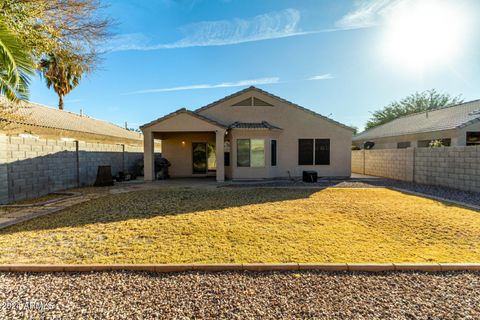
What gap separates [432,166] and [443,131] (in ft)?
20.8

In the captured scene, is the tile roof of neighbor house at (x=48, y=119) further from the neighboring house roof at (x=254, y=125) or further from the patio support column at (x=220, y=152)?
the neighboring house roof at (x=254, y=125)

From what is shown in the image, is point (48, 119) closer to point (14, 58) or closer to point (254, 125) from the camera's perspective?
point (14, 58)

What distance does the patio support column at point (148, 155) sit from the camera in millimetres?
14523

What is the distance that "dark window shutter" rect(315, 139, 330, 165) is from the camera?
1644 cm

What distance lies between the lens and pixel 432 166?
12.8m

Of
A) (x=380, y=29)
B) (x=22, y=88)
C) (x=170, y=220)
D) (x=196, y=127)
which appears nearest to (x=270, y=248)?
(x=170, y=220)

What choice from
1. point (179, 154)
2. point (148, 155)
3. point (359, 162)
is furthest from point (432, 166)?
point (148, 155)

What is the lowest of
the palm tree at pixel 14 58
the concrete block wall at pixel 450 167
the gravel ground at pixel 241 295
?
the gravel ground at pixel 241 295

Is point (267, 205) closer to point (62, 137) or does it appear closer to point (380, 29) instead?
point (380, 29)

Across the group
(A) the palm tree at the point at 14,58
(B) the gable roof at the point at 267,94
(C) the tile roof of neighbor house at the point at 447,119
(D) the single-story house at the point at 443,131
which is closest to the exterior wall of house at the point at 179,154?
(B) the gable roof at the point at 267,94

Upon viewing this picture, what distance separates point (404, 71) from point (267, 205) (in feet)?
51.8

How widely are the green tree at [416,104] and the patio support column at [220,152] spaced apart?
34.3 m

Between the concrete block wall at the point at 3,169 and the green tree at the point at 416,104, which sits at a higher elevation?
the green tree at the point at 416,104

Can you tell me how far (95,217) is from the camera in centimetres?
692
